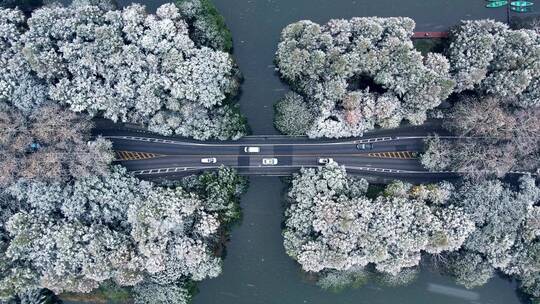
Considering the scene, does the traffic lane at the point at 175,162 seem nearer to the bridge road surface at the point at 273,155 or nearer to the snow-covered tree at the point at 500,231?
the bridge road surface at the point at 273,155

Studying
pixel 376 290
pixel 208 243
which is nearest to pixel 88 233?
pixel 208 243

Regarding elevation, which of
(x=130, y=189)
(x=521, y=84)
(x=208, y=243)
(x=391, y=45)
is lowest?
(x=208, y=243)

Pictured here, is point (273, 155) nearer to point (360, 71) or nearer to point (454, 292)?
point (360, 71)

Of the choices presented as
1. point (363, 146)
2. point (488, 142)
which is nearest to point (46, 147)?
Answer: point (363, 146)

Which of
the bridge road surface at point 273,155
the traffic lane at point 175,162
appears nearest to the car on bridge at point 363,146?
the bridge road surface at point 273,155

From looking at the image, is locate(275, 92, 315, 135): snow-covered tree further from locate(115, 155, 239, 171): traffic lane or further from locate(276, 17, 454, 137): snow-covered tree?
locate(115, 155, 239, 171): traffic lane

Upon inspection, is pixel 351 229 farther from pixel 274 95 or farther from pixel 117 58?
pixel 117 58
